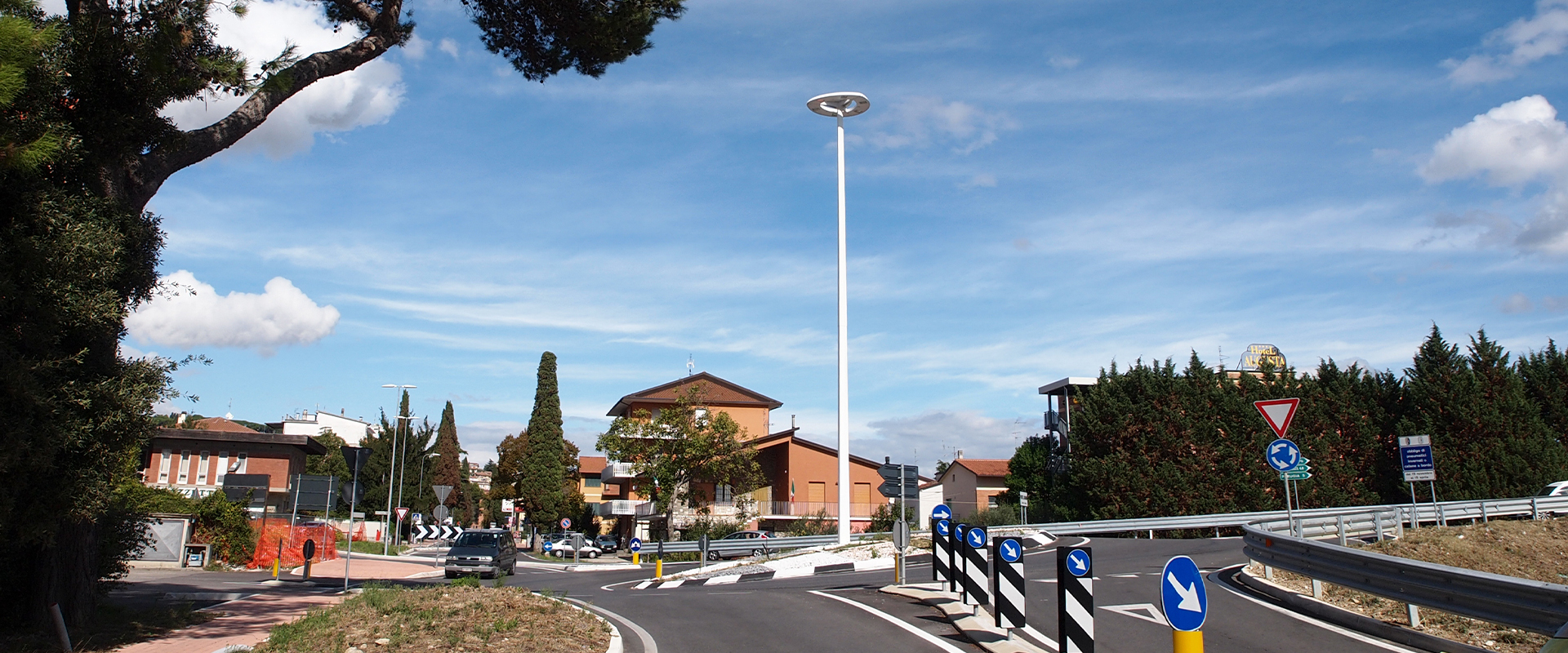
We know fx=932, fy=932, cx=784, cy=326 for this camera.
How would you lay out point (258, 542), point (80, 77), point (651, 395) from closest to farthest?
point (80, 77) < point (258, 542) < point (651, 395)

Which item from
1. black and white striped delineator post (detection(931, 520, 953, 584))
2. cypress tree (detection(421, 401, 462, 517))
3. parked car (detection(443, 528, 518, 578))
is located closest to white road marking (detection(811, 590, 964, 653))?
black and white striped delineator post (detection(931, 520, 953, 584))

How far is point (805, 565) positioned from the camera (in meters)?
23.4

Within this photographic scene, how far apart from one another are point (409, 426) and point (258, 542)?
39.2 metres

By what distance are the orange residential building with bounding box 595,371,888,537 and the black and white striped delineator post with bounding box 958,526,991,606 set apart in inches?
1455

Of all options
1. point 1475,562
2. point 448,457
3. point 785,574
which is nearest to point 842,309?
point 785,574

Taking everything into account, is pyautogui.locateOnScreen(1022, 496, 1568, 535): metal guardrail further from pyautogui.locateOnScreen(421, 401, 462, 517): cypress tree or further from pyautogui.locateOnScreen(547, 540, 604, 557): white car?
pyautogui.locateOnScreen(421, 401, 462, 517): cypress tree

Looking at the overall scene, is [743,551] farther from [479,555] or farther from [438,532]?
[479,555]

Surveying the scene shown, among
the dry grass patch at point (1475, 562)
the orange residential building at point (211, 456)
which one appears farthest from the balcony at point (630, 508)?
the dry grass patch at point (1475, 562)

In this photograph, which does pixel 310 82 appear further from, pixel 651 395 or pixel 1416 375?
pixel 651 395

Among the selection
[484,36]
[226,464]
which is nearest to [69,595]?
[484,36]

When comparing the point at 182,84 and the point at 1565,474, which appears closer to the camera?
the point at 182,84

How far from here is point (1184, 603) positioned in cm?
623

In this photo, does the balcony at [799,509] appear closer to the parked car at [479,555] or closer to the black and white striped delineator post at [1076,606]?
the parked car at [479,555]

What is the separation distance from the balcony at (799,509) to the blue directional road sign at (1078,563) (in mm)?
44733
